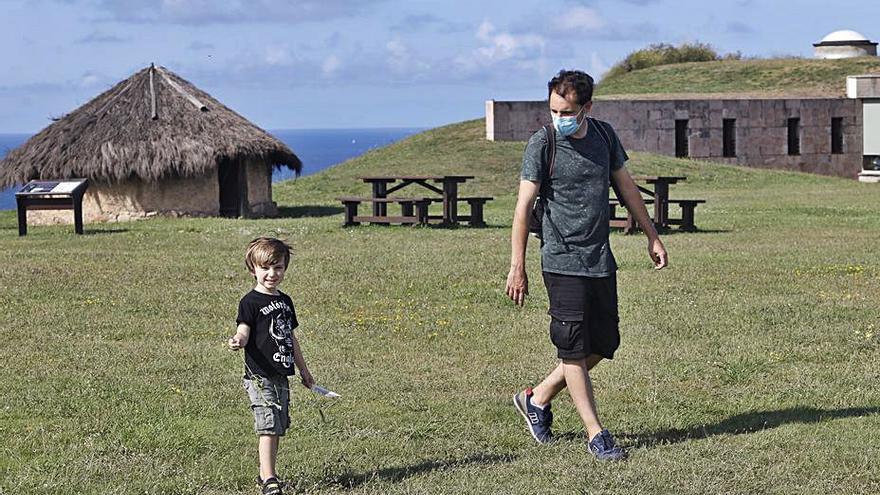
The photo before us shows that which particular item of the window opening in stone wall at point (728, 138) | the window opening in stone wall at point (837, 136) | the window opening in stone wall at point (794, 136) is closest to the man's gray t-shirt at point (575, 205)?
the window opening in stone wall at point (728, 138)

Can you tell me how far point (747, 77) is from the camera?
54.1m

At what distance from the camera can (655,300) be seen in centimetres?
1232

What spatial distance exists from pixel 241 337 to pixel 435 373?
3.17m

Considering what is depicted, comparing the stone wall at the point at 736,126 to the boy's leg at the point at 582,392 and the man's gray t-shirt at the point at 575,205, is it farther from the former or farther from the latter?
the boy's leg at the point at 582,392

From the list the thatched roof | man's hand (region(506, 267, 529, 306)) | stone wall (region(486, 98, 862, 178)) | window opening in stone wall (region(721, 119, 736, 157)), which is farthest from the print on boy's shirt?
window opening in stone wall (region(721, 119, 736, 157))

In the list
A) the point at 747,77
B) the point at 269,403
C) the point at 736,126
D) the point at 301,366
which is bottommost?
the point at 269,403

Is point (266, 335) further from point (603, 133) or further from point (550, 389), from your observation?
point (603, 133)

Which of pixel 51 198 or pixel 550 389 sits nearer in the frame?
pixel 550 389

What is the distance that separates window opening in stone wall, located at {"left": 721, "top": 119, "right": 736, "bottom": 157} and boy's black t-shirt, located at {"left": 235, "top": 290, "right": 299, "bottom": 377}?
40.5 metres

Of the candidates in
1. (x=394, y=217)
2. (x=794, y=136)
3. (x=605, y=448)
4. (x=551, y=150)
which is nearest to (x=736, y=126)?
(x=794, y=136)

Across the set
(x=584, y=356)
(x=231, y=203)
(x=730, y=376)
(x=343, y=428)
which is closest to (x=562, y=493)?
(x=584, y=356)

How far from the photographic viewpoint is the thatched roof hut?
26703 millimetres

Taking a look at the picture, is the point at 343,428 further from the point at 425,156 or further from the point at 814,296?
the point at 425,156

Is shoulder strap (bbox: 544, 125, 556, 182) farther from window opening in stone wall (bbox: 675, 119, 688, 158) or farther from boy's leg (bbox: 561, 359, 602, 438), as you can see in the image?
window opening in stone wall (bbox: 675, 119, 688, 158)
